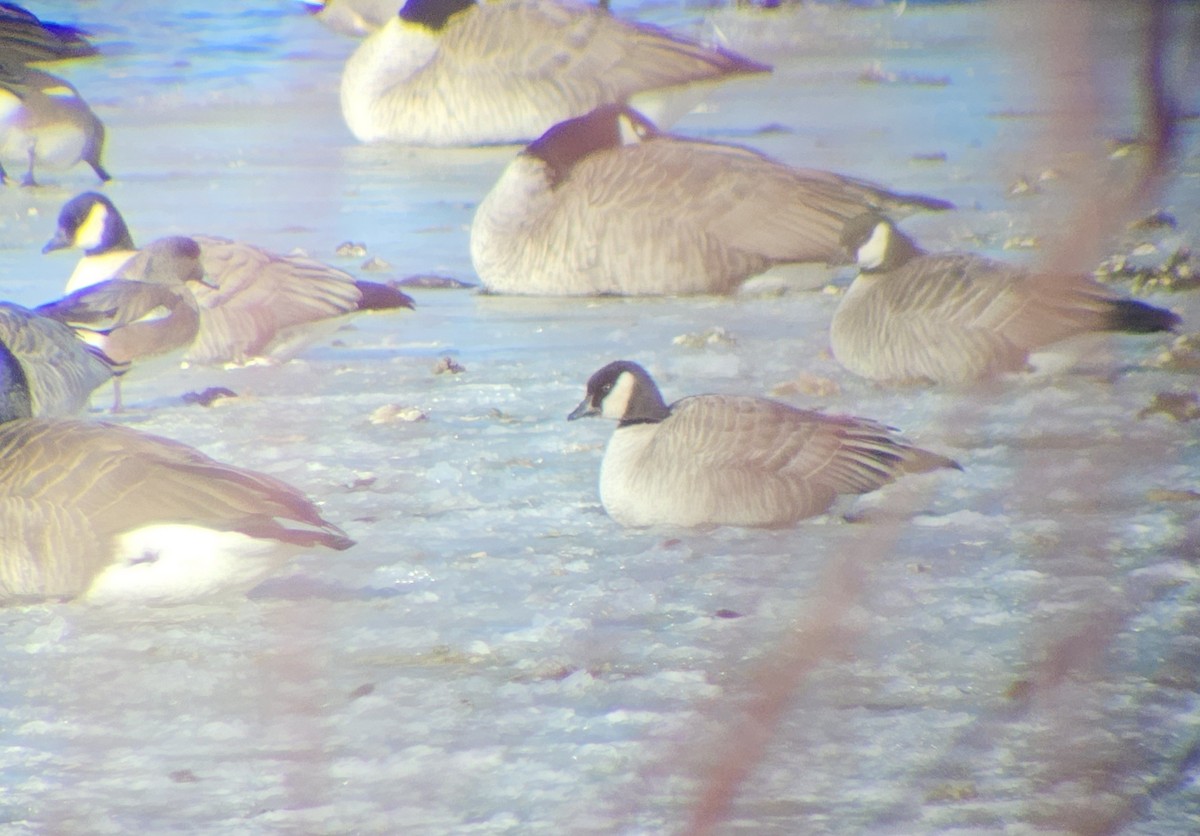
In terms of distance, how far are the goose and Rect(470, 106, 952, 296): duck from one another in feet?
12.9

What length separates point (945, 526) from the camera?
13.9ft

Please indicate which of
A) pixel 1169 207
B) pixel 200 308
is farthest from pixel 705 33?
pixel 200 308

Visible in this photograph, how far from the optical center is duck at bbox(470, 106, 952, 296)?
7.38m

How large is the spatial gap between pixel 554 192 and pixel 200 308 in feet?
7.24

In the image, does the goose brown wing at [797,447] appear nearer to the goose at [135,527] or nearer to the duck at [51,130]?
the goose at [135,527]

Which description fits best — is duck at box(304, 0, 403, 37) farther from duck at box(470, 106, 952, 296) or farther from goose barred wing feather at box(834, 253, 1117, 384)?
goose barred wing feather at box(834, 253, 1117, 384)

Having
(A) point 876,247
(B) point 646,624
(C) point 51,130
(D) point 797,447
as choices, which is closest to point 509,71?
(C) point 51,130

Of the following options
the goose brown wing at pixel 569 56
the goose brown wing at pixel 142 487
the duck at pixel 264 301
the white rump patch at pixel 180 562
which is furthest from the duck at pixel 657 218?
the white rump patch at pixel 180 562

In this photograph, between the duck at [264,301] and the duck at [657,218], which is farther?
the duck at [657,218]

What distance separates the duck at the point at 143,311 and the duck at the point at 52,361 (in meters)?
0.26

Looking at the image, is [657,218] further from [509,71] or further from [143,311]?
[509,71]

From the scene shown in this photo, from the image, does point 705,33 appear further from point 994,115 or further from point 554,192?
point 554,192

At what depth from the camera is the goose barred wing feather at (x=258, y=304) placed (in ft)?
21.1

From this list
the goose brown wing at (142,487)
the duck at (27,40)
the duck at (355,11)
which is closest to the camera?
the duck at (27,40)
